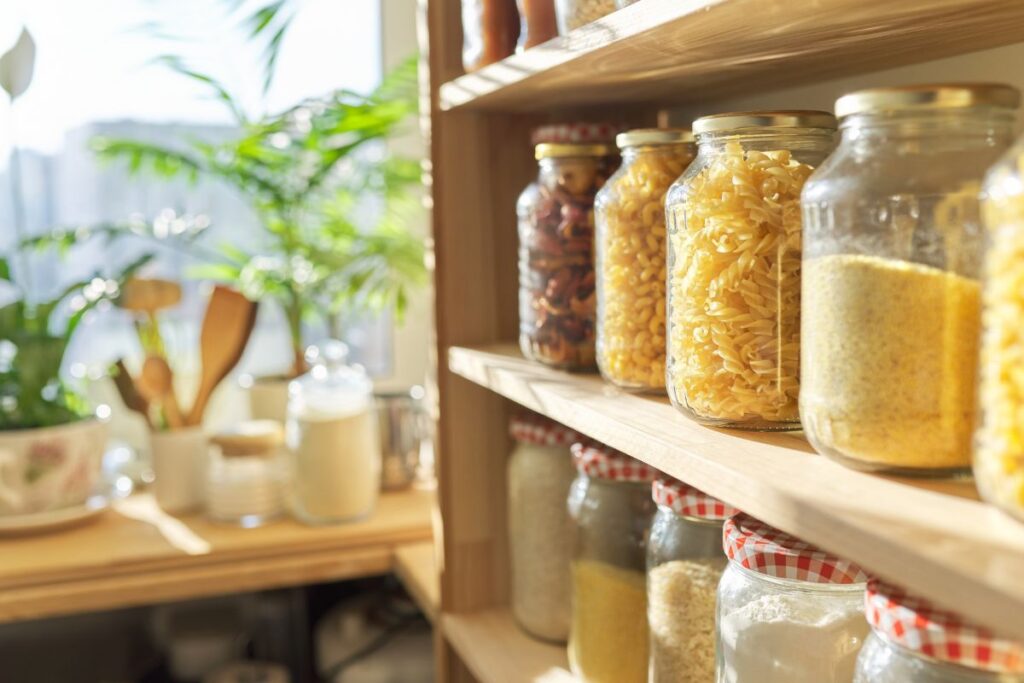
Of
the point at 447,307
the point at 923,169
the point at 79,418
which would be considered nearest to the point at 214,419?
the point at 79,418

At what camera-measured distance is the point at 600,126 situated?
99cm

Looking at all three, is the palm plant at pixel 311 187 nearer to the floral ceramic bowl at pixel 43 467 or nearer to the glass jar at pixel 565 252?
the floral ceramic bowl at pixel 43 467

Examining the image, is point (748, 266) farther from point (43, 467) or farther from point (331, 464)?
point (43, 467)

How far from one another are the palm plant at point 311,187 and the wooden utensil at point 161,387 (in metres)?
0.22

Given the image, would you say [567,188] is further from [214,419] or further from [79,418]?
[214,419]

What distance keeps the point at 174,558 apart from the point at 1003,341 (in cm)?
126

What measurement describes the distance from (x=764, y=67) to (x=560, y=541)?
555mm

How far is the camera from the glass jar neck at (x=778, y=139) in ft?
2.18

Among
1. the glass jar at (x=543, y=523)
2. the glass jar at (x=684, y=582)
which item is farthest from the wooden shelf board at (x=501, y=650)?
the glass jar at (x=684, y=582)

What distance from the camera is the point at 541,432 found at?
1.08m

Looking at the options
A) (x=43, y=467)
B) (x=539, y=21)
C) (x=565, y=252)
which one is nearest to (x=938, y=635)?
(x=565, y=252)

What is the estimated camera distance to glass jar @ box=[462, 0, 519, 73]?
3.27ft

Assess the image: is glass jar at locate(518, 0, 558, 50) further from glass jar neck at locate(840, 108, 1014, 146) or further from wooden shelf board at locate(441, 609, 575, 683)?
wooden shelf board at locate(441, 609, 575, 683)

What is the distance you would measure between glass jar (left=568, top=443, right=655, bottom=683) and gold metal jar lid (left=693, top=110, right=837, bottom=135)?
1.25ft
